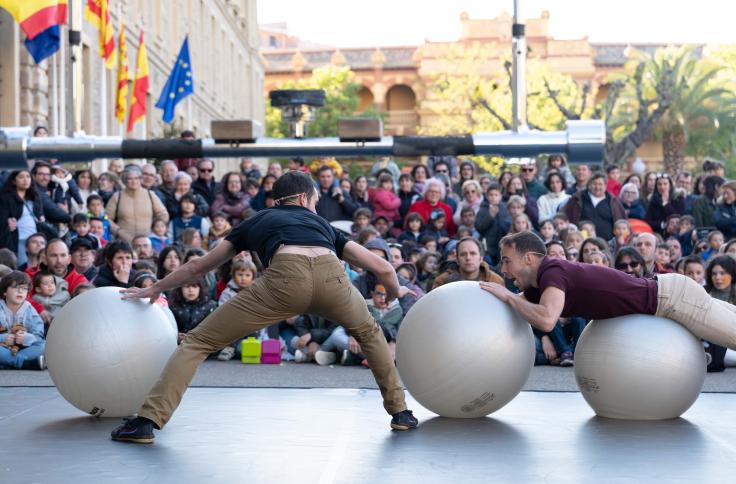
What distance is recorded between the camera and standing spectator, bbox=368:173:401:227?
1836 centimetres

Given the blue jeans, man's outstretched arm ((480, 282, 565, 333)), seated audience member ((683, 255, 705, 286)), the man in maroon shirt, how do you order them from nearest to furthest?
man's outstretched arm ((480, 282, 565, 333)) < the man in maroon shirt < the blue jeans < seated audience member ((683, 255, 705, 286))

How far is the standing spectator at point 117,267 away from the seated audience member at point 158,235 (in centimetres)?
239

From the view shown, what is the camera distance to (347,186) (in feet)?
62.3

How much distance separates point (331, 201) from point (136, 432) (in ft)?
34.5

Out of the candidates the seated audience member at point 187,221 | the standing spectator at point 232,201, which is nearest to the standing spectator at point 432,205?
the standing spectator at point 232,201

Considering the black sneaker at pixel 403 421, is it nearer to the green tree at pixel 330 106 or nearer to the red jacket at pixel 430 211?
the red jacket at pixel 430 211

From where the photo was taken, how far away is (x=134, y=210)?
1744 centimetres

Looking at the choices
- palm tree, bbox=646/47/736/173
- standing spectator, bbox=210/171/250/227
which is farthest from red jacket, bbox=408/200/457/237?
palm tree, bbox=646/47/736/173

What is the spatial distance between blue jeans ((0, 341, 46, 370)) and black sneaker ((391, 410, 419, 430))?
6.37 m

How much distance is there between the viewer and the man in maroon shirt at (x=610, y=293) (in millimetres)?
8781

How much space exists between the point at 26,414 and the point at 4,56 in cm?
1372

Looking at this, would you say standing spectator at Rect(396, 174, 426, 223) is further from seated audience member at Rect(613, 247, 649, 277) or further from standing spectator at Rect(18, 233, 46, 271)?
standing spectator at Rect(18, 233, 46, 271)

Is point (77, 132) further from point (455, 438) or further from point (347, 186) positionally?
point (347, 186)

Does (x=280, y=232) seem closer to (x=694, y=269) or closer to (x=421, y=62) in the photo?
(x=694, y=269)
